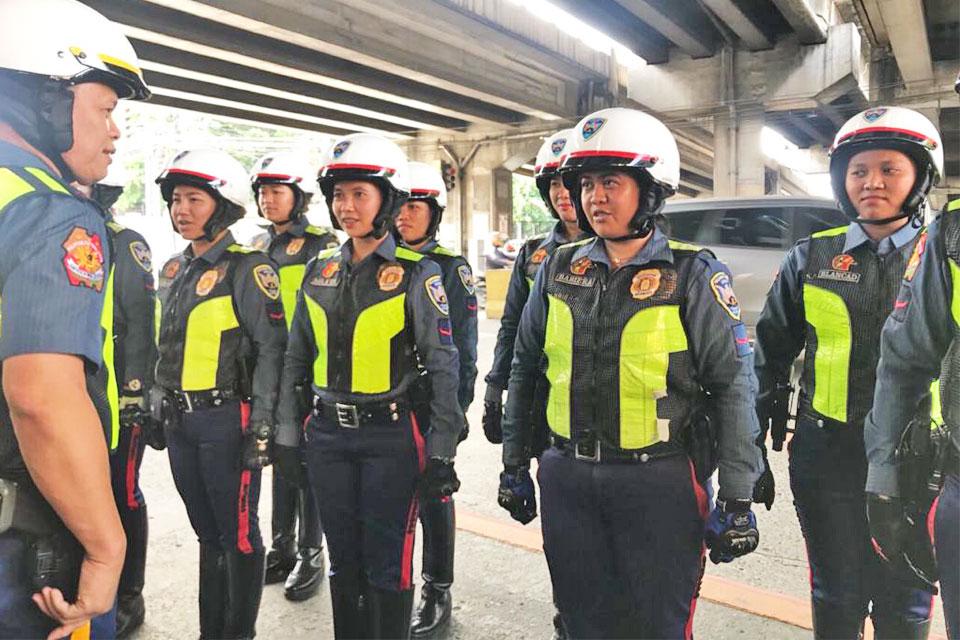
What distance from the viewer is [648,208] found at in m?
2.27

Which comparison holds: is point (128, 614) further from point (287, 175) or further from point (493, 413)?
point (287, 175)

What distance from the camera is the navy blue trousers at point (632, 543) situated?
206cm

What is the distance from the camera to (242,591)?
2.87 meters

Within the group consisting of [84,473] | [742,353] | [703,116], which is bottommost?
[84,473]

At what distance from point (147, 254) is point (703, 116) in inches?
558

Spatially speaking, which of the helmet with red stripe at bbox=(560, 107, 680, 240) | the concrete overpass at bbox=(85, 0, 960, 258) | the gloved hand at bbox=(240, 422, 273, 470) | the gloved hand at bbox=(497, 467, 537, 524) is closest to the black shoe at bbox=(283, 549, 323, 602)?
the gloved hand at bbox=(240, 422, 273, 470)

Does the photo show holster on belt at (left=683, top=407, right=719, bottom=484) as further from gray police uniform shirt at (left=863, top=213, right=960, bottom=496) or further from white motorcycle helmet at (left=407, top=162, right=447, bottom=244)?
white motorcycle helmet at (left=407, top=162, right=447, bottom=244)

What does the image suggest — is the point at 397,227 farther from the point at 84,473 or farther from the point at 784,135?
the point at 784,135

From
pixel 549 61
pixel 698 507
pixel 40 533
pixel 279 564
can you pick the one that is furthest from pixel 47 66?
pixel 549 61

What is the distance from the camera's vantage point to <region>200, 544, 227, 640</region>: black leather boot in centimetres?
287

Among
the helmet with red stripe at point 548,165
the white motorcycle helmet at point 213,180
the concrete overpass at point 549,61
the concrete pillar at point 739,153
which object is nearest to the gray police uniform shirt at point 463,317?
the helmet with red stripe at point 548,165

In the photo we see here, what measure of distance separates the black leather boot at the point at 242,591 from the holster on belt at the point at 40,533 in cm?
145

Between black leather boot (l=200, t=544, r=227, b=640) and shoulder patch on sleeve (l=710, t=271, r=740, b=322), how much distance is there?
6.93 feet

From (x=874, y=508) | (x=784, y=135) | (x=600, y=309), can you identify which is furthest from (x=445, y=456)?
(x=784, y=135)
